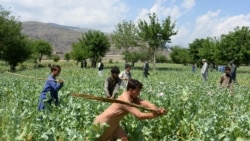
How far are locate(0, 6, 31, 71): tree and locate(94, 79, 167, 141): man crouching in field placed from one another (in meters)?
49.9

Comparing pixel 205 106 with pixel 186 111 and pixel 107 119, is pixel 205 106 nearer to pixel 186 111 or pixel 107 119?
pixel 186 111

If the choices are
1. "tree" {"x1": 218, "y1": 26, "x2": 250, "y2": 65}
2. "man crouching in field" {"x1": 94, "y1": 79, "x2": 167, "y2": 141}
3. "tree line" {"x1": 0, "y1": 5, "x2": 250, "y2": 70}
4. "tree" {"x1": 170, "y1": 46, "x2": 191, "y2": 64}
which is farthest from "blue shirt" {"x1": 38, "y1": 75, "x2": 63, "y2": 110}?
"tree" {"x1": 170, "y1": 46, "x2": 191, "y2": 64}

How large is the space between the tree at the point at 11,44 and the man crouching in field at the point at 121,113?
49.9 m

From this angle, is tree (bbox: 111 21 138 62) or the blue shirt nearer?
the blue shirt

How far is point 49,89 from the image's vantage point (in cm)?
A: 875

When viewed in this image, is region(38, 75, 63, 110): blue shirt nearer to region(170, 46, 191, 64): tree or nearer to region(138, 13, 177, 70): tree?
region(138, 13, 177, 70): tree

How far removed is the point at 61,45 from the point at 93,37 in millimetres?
131832

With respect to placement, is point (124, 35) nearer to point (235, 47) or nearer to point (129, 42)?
point (129, 42)

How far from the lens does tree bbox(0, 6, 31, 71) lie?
2132 inches

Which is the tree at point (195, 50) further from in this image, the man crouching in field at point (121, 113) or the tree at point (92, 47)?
the man crouching in field at point (121, 113)

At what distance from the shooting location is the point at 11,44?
55031 mm

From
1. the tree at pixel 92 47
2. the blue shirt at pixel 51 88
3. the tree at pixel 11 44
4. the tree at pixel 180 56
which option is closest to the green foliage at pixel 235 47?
the tree at pixel 92 47

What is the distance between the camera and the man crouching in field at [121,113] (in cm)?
573

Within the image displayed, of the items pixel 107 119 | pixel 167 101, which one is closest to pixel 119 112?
pixel 107 119
